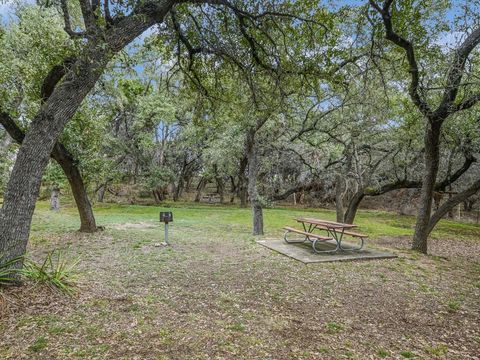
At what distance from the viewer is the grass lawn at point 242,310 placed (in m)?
2.91

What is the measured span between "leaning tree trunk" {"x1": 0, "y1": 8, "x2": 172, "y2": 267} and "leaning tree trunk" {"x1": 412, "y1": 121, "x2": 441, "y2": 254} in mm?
6640

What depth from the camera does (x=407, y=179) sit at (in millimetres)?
10586

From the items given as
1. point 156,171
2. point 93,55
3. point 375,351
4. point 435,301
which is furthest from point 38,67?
point 156,171

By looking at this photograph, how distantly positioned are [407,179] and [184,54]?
8216 millimetres

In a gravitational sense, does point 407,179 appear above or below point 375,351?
above

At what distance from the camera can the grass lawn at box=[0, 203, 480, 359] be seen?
114 inches

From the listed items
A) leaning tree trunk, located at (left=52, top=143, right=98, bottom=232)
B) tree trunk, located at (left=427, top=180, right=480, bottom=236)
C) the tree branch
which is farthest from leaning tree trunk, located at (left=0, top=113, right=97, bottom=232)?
tree trunk, located at (left=427, top=180, right=480, bottom=236)

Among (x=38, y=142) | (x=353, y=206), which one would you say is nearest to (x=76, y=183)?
(x=38, y=142)

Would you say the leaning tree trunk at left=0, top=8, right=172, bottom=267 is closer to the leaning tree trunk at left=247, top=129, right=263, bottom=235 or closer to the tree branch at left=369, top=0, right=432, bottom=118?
the tree branch at left=369, top=0, right=432, bottom=118

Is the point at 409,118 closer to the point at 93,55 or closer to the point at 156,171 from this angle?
the point at 93,55

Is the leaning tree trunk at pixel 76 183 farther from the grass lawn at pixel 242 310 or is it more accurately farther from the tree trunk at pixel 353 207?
the tree trunk at pixel 353 207

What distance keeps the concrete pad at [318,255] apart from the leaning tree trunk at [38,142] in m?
4.70

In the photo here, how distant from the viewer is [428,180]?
7.34 metres

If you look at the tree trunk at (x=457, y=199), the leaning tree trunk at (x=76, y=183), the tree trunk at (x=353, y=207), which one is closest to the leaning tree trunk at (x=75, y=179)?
the leaning tree trunk at (x=76, y=183)
